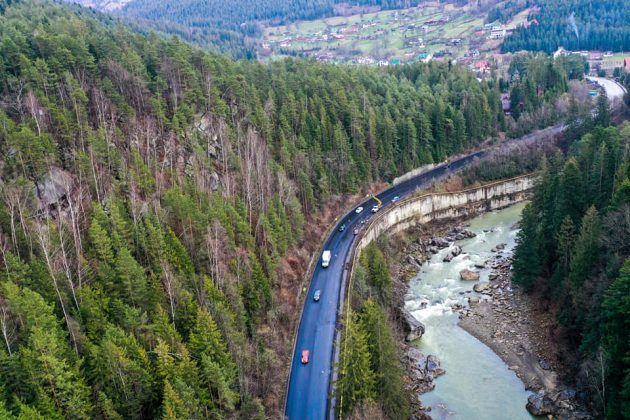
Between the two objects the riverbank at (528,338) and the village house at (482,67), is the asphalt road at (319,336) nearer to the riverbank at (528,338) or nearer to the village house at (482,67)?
the riverbank at (528,338)

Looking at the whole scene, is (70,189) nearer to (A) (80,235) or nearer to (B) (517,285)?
(A) (80,235)

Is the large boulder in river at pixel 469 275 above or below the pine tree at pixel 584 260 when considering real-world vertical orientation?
below

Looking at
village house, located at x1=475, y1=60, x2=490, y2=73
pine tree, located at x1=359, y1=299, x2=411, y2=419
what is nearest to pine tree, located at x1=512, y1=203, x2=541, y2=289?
pine tree, located at x1=359, y1=299, x2=411, y2=419

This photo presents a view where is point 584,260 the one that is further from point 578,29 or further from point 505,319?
point 578,29

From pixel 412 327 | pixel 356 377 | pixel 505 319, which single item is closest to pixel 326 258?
pixel 412 327

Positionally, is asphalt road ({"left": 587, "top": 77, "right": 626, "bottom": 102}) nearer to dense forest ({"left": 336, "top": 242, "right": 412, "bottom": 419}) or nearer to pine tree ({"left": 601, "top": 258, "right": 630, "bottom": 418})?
pine tree ({"left": 601, "top": 258, "right": 630, "bottom": 418})

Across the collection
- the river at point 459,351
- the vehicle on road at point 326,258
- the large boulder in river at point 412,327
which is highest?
the vehicle on road at point 326,258

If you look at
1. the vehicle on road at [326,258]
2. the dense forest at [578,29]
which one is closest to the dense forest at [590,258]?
the vehicle on road at [326,258]
